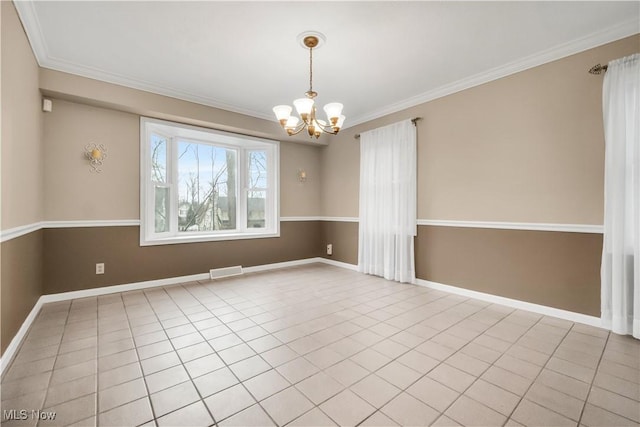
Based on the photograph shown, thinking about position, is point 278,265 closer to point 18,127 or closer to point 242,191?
point 242,191

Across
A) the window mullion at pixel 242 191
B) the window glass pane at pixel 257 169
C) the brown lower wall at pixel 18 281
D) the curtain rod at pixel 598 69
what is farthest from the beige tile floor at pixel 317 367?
the window glass pane at pixel 257 169

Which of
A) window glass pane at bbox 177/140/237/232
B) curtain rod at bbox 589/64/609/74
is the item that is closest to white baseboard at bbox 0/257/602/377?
window glass pane at bbox 177/140/237/232

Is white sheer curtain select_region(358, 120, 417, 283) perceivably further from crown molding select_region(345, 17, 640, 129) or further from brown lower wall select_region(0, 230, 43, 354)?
brown lower wall select_region(0, 230, 43, 354)

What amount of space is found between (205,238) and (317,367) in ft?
9.81

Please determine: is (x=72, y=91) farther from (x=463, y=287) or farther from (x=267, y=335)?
(x=463, y=287)

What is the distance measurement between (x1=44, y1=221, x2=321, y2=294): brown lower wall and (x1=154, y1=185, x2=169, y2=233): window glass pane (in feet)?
1.06

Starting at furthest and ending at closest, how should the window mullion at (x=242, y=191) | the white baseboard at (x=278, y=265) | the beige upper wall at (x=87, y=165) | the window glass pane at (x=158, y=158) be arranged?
the window mullion at (x=242, y=191) → the white baseboard at (x=278, y=265) → the window glass pane at (x=158, y=158) → the beige upper wall at (x=87, y=165)

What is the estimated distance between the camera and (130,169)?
3.66 m

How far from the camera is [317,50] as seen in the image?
2.75 meters

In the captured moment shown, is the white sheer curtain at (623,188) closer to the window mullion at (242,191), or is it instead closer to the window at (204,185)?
→ the window at (204,185)

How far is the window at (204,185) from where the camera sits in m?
3.93

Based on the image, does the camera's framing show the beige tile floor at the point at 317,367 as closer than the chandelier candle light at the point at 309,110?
Yes

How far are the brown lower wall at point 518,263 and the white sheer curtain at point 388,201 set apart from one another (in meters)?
0.23

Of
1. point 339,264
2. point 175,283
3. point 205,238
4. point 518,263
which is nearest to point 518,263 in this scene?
point 518,263
